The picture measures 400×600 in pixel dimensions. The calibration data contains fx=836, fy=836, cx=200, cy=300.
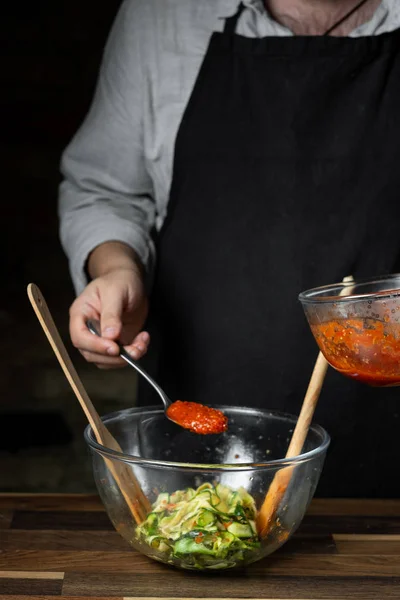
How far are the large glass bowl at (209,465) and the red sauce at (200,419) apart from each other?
6cm

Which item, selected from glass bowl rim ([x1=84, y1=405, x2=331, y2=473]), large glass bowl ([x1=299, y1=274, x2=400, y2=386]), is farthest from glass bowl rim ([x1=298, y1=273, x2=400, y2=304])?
glass bowl rim ([x1=84, y1=405, x2=331, y2=473])

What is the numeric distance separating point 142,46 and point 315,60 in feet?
1.10

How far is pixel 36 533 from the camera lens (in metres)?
1.17

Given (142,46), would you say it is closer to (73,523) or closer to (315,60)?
(315,60)

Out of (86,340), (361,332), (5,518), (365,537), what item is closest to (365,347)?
(361,332)

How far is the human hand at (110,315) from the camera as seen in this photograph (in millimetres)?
1232

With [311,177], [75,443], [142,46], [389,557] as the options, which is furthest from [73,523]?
[75,443]

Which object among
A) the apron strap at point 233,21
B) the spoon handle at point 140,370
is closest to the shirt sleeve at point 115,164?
the apron strap at point 233,21

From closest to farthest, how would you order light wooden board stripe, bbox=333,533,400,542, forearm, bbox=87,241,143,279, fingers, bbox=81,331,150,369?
light wooden board stripe, bbox=333,533,400,542 → fingers, bbox=81,331,150,369 → forearm, bbox=87,241,143,279

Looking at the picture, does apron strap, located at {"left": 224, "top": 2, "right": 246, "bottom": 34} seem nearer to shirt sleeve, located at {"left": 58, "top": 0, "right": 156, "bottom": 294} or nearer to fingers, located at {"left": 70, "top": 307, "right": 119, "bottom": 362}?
shirt sleeve, located at {"left": 58, "top": 0, "right": 156, "bottom": 294}

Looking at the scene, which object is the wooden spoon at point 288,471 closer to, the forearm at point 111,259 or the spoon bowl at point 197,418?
the spoon bowl at point 197,418

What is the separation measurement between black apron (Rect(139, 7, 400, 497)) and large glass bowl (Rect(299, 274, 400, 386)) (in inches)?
20.6

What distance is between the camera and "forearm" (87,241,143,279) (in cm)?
147

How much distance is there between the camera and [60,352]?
1.09 metres
